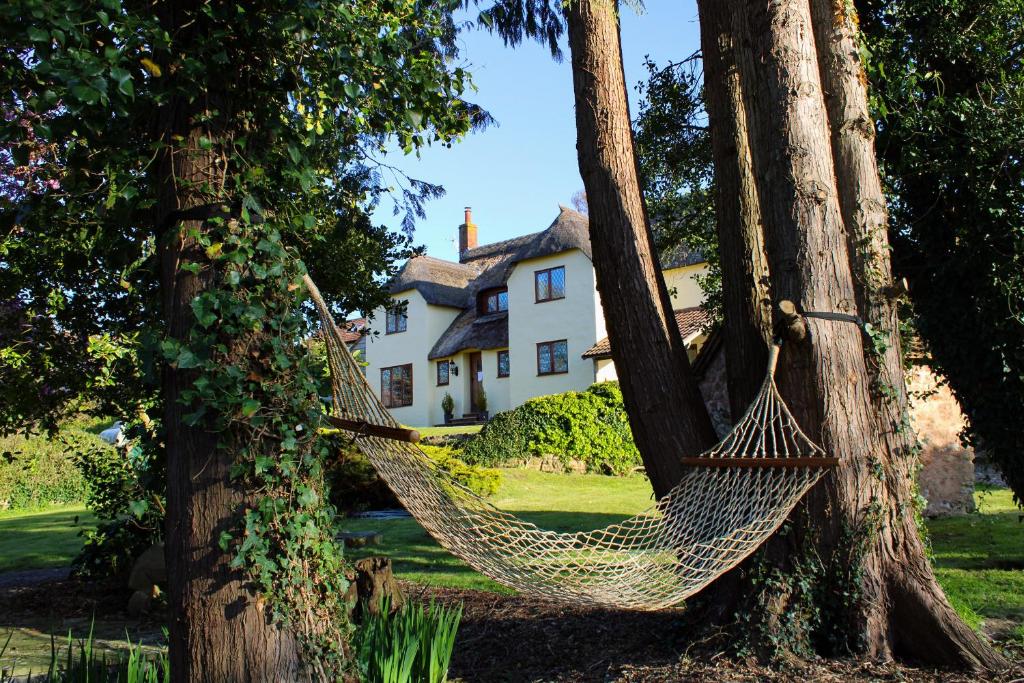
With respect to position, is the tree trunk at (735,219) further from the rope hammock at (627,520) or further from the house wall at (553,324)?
the house wall at (553,324)

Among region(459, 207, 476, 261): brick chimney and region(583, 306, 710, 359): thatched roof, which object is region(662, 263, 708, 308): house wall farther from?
region(459, 207, 476, 261): brick chimney

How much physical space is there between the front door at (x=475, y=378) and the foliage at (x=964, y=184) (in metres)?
16.0

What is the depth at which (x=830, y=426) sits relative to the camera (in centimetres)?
323

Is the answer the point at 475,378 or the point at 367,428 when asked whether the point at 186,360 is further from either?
the point at 475,378

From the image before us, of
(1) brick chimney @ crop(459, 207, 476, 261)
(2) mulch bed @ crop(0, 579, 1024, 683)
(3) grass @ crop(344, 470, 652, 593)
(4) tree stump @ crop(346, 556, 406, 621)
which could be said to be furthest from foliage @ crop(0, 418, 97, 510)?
(1) brick chimney @ crop(459, 207, 476, 261)

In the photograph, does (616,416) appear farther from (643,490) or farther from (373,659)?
(373,659)

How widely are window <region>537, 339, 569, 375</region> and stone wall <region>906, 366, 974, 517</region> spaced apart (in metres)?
11.0

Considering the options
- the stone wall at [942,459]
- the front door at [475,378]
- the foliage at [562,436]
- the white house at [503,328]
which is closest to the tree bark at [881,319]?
the stone wall at [942,459]

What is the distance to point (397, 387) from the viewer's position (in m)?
22.5

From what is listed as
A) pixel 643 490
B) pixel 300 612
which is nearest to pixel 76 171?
pixel 300 612

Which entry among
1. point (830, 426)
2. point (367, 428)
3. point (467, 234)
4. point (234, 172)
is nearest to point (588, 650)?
point (830, 426)

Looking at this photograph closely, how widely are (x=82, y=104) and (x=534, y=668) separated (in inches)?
107

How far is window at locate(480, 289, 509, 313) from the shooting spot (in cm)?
2122

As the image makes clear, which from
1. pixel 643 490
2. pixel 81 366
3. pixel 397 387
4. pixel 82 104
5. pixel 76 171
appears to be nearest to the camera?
pixel 82 104
